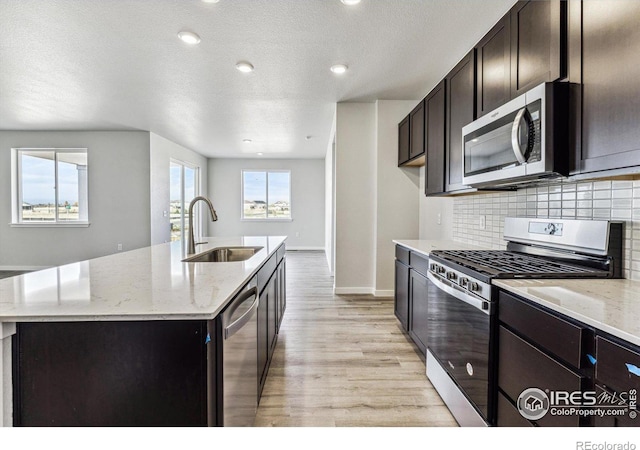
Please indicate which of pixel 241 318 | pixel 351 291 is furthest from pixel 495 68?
pixel 351 291

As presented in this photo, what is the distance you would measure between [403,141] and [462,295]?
102 inches

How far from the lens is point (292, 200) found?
29.1 ft

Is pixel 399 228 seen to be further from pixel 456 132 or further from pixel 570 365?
pixel 570 365

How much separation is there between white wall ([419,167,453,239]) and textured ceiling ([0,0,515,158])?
134cm

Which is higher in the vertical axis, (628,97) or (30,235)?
(628,97)

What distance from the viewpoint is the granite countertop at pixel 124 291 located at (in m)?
0.96

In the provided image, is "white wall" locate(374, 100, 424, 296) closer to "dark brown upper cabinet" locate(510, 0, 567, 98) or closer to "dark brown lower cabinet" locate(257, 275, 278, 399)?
"dark brown lower cabinet" locate(257, 275, 278, 399)

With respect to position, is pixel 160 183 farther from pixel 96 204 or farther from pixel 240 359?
pixel 240 359

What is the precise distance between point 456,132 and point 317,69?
165 cm

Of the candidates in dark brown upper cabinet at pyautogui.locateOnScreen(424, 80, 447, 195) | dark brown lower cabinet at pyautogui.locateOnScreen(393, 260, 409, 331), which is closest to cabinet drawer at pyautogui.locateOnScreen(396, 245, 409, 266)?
dark brown lower cabinet at pyautogui.locateOnScreen(393, 260, 409, 331)

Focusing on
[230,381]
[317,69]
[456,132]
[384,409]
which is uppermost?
[317,69]

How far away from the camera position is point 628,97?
3.59ft
